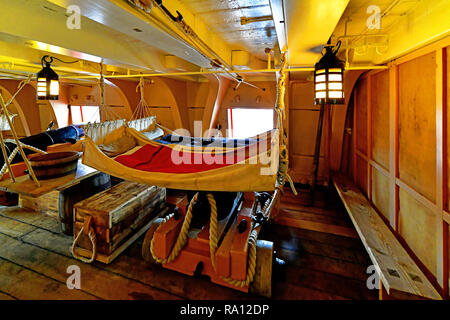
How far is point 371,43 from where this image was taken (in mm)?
2473

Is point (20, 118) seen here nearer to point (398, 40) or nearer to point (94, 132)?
point (94, 132)

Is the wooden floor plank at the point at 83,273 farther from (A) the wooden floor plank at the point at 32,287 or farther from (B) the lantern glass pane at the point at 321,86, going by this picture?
(B) the lantern glass pane at the point at 321,86

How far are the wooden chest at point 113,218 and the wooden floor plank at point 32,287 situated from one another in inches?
14.4

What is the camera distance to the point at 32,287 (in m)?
1.89

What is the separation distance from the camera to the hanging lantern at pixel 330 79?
6.34ft

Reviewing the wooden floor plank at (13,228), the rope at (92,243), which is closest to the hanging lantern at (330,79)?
the rope at (92,243)

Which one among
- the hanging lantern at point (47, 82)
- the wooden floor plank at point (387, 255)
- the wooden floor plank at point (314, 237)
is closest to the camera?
the wooden floor plank at point (387, 255)

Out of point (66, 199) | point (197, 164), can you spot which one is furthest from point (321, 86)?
point (66, 199)

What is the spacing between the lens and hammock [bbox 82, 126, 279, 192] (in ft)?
5.13

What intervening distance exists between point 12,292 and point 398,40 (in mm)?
3941

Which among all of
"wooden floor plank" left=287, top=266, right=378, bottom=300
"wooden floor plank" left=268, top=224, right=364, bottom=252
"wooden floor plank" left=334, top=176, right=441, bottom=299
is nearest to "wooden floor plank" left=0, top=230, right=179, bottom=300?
"wooden floor plank" left=287, top=266, right=378, bottom=300

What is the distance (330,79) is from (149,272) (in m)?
2.32
